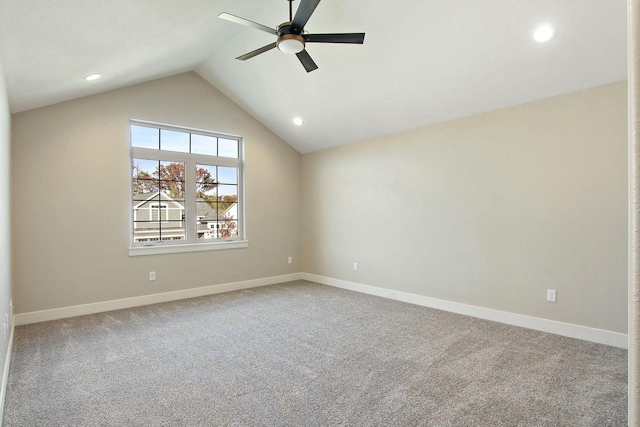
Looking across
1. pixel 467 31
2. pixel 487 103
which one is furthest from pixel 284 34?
pixel 487 103

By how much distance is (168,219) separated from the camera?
5133 mm

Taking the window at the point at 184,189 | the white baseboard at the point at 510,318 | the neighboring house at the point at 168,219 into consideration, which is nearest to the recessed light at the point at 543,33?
the white baseboard at the point at 510,318

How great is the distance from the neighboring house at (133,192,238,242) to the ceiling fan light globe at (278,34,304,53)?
309 cm

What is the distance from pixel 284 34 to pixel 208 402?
2.69 meters

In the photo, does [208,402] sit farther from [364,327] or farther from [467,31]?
[467,31]

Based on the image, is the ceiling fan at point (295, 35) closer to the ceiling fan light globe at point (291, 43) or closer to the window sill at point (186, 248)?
the ceiling fan light globe at point (291, 43)

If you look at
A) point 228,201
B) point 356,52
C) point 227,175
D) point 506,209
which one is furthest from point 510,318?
point 227,175

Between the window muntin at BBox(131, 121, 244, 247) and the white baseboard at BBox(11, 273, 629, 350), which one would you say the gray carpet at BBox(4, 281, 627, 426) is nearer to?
the white baseboard at BBox(11, 273, 629, 350)

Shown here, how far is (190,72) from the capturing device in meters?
5.19

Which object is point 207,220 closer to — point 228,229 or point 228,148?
point 228,229

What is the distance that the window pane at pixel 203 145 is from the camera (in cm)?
538

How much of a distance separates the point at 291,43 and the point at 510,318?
138 inches

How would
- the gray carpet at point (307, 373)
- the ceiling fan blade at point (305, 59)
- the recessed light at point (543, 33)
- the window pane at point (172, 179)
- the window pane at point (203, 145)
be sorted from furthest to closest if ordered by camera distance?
the window pane at point (203, 145) < the window pane at point (172, 179) < the ceiling fan blade at point (305, 59) < the recessed light at point (543, 33) < the gray carpet at point (307, 373)

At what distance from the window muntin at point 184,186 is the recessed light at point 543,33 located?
13.9ft
